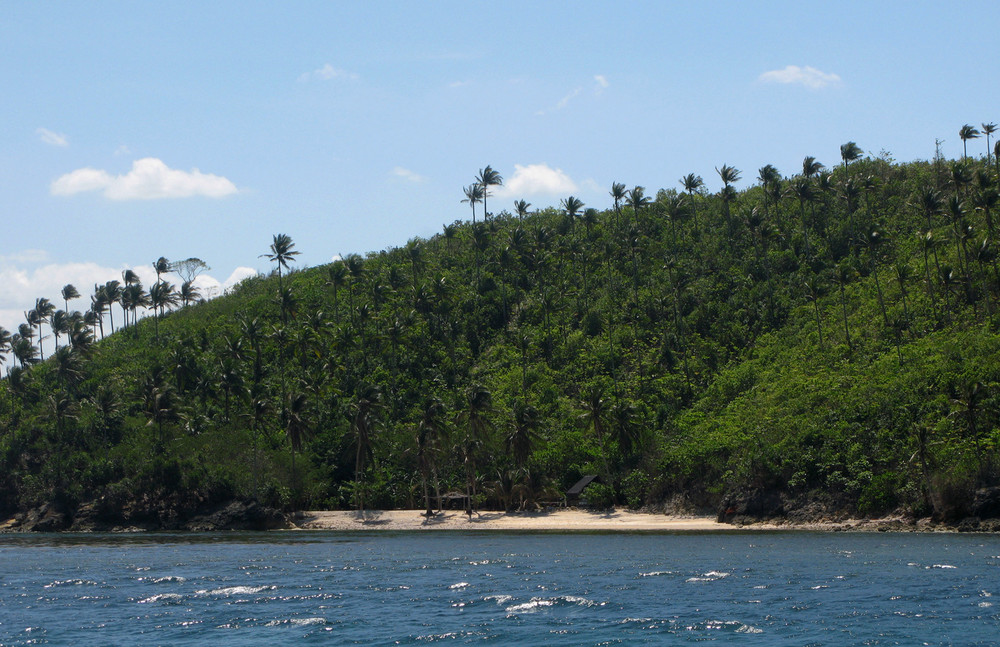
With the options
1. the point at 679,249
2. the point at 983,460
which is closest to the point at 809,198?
the point at 679,249

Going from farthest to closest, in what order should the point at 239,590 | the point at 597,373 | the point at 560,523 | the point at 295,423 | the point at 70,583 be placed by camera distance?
the point at 597,373 → the point at 295,423 → the point at 560,523 → the point at 70,583 → the point at 239,590

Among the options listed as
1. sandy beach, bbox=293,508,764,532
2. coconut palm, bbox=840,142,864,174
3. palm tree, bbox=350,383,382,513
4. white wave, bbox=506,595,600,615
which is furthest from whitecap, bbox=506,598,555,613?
coconut palm, bbox=840,142,864,174

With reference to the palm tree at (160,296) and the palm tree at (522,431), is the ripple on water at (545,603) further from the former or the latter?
the palm tree at (160,296)

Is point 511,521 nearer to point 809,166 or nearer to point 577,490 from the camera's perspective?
point 577,490

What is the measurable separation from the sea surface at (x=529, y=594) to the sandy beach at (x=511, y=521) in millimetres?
15587

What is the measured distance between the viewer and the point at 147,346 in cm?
14212

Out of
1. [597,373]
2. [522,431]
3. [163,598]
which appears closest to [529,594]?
[163,598]

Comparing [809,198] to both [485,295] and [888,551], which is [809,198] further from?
[888,551]

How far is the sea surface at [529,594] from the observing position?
105 ft

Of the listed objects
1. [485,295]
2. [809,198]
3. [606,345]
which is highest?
[809,198]

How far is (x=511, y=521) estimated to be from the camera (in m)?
90.4

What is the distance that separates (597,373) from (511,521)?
28.0 meters

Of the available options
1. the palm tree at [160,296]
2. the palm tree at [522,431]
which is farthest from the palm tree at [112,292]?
the palm tree at [522,431]

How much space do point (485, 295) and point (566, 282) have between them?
1141 cm
